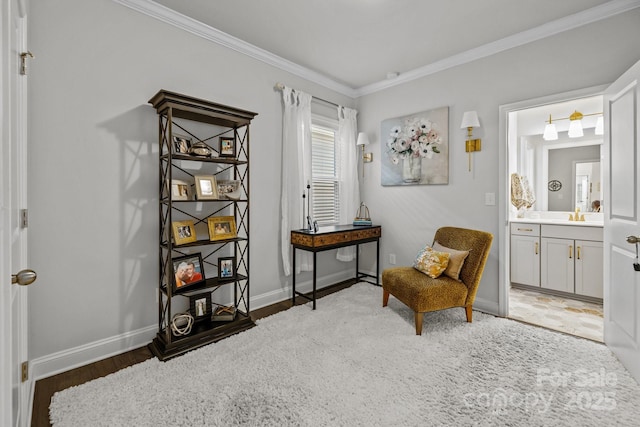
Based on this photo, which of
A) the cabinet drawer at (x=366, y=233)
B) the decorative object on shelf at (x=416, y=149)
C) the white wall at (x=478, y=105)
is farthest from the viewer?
the cabinet drawer at (x=366, y=233)

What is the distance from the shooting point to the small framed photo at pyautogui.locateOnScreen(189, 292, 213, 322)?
8.57 ft

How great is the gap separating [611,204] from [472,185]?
1.14 meters

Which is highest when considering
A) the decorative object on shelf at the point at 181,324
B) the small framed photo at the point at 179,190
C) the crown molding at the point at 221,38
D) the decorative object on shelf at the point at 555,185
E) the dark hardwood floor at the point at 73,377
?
the crown molding at the point at 221,38

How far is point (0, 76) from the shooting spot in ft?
3.02

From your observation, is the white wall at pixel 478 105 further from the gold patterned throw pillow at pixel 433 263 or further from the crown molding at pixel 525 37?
the gold patterned throw pillow at pixel 433 263

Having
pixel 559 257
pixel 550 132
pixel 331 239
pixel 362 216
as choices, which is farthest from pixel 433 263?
pixel 550 132

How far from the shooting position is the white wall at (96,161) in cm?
200

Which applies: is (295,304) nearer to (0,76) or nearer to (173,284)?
(173,284)

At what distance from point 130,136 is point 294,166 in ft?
5.24

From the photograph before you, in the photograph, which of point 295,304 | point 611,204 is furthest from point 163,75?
point 611,204

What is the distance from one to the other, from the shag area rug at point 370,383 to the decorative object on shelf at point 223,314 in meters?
0.22

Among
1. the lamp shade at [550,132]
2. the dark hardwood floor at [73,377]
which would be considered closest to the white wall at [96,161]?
the dark hardwood floor at [73,377]

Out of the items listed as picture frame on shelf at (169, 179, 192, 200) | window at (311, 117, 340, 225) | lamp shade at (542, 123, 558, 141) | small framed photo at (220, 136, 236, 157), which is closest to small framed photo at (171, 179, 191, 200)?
picture frame on shelf at (169, 179, 192, 200)

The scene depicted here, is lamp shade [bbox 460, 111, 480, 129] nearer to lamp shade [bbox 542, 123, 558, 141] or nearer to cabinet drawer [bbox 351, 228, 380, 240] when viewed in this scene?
cabinet drawer [bbox 351, 228, 380, 240]
